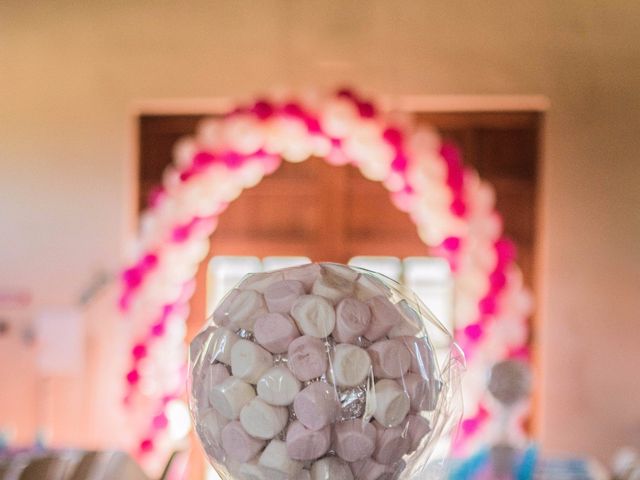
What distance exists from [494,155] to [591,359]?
1150 mm

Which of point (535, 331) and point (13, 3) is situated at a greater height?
point (13, 3)

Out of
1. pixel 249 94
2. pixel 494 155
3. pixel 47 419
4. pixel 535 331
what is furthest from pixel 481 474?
pixel 47 419

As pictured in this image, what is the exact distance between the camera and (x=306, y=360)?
93 centimetres

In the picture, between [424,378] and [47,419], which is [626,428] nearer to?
[47,419]

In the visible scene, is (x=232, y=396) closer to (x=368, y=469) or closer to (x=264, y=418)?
(x=264, y=418)

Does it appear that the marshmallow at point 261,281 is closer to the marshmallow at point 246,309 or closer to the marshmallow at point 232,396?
the marshmallow at point 246,309

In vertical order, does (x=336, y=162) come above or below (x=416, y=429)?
above

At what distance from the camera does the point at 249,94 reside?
14.7 feet

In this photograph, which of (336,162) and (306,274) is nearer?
(306,274)

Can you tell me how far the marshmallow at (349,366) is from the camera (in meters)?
0.93

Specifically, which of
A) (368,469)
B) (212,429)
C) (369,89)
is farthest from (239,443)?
(369,89)

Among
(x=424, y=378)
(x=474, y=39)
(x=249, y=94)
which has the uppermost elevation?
(x=474, y=39)

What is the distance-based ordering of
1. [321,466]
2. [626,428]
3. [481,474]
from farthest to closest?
1. [626,428]
2. [481,474]
3. [321,466]

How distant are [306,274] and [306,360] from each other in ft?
0.37
